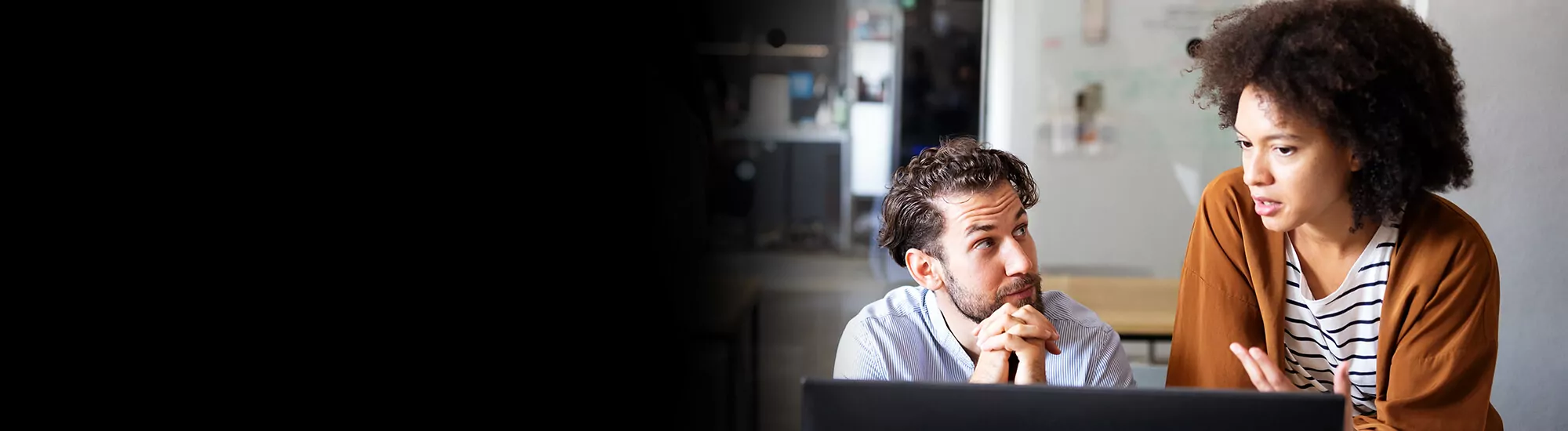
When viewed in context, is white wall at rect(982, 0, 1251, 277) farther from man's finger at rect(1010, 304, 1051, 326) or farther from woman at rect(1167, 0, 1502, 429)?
man's finger at rect(1010, 304, 1051, 326)

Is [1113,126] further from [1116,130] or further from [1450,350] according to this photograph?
[1450,350]

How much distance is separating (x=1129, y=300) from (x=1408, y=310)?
45.0 inches

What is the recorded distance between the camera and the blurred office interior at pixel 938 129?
8.50ft

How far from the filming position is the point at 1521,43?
1929 millimetres

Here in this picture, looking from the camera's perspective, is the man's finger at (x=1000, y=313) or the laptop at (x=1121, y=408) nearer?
the laptop at (x=1121, y=408)

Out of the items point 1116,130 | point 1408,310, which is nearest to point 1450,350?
point 1408,310

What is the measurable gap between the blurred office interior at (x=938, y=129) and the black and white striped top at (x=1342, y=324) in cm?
108

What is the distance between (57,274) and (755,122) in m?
2.19

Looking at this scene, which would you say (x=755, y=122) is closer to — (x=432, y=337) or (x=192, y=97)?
(x=432, y=337)

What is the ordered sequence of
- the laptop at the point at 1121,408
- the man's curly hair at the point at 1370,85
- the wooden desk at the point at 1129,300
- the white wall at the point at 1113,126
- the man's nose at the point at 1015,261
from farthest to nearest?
the white wall at the point at 1113,126, the wooden desk at the point at 1129,300, the man's nose at the point at 1015,261, the man's curly hair at the point at 1370,85, the laptop at the point at 1121,408

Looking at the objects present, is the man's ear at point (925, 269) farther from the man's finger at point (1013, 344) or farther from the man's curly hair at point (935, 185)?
the man's finger at point (1013, 344)

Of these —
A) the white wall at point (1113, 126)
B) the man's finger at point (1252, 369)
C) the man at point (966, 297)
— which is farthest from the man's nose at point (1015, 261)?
the white wall at point (1113, 126)

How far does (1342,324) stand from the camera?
1201 mm

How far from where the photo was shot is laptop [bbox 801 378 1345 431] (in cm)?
71
